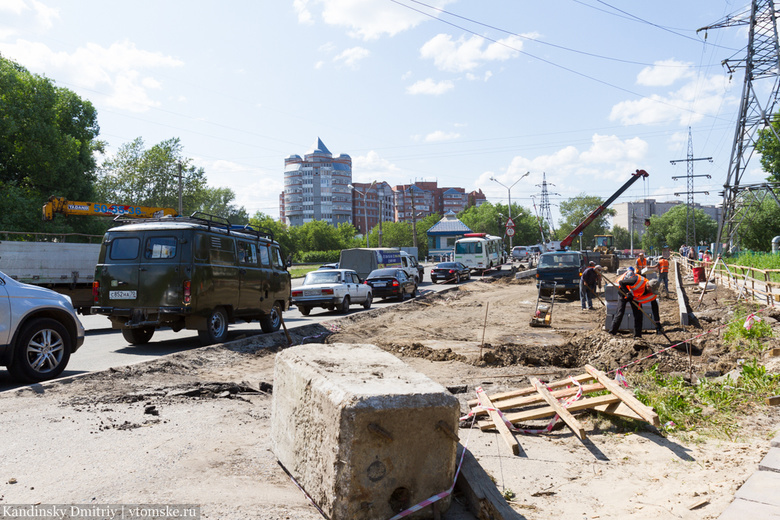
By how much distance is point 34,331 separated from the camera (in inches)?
294

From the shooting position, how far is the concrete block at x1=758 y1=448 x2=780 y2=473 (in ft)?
15.0

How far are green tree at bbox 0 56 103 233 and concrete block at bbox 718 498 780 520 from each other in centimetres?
3447

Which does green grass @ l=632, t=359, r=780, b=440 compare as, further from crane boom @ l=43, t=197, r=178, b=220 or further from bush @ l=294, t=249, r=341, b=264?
bush @ l=294, t=249, r=341, b=264

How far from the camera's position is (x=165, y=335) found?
1359 cm

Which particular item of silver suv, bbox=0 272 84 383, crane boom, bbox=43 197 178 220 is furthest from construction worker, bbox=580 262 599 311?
silver suv, bbox=0 272 84 383

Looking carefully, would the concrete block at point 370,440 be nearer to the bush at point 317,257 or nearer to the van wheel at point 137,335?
the van wheel at point 137,335

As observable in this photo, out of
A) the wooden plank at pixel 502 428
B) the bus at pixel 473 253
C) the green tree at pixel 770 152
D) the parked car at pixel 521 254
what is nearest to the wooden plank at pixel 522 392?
the wooden plank at pixel 502 428

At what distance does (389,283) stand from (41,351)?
17.7 meters

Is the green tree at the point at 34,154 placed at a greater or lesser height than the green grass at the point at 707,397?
greater

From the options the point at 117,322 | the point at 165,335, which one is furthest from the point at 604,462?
the point at 165,335

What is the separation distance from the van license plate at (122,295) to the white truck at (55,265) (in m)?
5.91

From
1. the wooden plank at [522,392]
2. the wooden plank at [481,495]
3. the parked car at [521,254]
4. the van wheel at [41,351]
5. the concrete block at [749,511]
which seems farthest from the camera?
the parked car at [521,254]

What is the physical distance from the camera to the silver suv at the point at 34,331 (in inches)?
282

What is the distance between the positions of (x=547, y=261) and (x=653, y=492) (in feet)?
70.4
